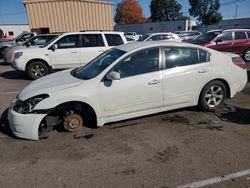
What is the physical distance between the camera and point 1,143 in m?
3.59

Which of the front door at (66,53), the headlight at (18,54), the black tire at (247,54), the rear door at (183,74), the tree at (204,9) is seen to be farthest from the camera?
the tree at (204,9)

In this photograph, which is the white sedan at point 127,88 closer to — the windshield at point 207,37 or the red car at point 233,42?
the red car at point 233,42

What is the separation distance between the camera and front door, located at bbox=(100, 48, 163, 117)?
3717 mm

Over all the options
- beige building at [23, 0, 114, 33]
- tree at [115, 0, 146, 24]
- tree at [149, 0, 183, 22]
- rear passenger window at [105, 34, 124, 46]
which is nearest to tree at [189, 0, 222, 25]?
tree at [149, 0, 183, 22]

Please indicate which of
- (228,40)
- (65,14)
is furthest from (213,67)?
(65,14)

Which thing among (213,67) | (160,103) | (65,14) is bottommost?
(160,103)

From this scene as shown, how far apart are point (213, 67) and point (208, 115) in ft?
3.28

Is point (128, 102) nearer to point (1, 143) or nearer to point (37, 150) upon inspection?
point (37, 150)

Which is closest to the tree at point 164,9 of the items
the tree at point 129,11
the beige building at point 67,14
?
the tree at point 129,11

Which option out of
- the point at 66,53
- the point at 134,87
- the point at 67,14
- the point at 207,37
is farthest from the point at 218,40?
the point at 67,14

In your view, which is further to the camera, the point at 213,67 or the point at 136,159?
the point at 213,67

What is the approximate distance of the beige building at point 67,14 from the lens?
16.9 meters

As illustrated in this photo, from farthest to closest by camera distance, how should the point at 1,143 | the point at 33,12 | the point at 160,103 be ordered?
the point at 33,12 → the point at 160,103 → the point at 1,143

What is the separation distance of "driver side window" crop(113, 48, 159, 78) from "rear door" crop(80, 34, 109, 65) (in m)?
4.74
